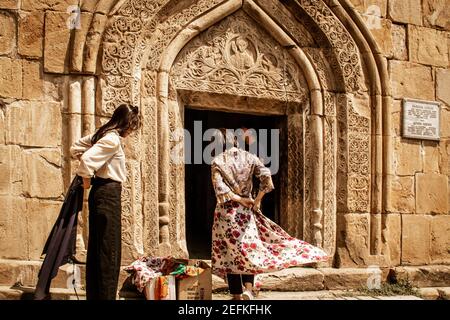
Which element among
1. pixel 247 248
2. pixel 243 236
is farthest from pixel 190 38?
pixel 247 248

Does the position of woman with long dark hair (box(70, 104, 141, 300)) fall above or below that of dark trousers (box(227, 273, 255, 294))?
above

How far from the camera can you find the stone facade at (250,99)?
6.05m

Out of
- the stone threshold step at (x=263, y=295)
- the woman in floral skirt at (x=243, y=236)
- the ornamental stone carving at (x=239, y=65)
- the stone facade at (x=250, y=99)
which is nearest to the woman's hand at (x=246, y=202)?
the woman in floral skirt at (x=243, y=236)

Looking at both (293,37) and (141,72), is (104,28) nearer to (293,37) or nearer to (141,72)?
(141,72)

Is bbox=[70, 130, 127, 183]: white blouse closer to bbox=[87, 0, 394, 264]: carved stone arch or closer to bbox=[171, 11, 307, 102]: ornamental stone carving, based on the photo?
bbox=[87, 0, 394, 264]: carved stone arch

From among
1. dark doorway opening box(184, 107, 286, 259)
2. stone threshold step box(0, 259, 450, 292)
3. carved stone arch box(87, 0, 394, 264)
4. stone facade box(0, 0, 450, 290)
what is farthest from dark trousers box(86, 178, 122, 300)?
dark doorway opening box(184, 107, 286, 259)

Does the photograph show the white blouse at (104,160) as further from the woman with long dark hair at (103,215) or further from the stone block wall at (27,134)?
the stone block wall at (27,134)

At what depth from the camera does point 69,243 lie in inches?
175

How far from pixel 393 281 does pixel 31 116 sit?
4516 millimetres

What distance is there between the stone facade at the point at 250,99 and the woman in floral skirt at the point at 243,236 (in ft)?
Answer: 3.14

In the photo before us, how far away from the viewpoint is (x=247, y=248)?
18.5 ft

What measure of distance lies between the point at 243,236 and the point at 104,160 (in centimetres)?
174

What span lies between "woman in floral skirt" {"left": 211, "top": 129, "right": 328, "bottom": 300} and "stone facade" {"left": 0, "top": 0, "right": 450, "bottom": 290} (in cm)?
96

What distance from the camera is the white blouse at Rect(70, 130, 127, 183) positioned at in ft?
14.4
